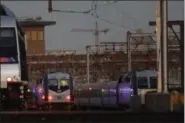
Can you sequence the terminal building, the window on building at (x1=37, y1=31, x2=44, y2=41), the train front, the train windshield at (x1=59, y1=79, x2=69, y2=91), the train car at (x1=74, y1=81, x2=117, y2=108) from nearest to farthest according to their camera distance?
the train front → the train windshield at (x1=59, y1=79, x2=69, y2=91) → the train car at (x1=74, y1=81, x2=117, y2=108) → the terminal building → the window on building at (x1=37, y1=31, x2=44, y2=41)

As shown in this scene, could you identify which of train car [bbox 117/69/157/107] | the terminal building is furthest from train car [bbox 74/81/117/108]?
the terminal building

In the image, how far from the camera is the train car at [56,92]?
1399 inches

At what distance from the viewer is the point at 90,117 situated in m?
17.5

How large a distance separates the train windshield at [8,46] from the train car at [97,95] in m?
14.9

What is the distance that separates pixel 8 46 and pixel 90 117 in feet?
22.7

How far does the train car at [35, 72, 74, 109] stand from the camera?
3553cm

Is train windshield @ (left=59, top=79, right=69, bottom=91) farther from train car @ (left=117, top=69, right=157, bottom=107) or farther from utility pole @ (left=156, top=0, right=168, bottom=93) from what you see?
utility pole @ (left=156, top=0, right=168, bottom=93)

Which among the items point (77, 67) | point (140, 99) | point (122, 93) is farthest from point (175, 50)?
point (140, 99)

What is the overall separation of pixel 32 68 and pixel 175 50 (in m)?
29.6

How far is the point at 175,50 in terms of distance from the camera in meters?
54.8

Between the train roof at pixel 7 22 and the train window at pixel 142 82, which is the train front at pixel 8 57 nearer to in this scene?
the train roof at pixel 7 22

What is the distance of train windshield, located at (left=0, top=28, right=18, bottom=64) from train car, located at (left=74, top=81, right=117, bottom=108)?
1485 centimetres

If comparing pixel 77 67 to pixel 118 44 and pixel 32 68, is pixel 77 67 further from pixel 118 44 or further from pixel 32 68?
pixel 118 44

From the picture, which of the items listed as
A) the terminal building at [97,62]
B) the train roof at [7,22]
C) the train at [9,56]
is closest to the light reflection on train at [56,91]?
the train at [9,56]
